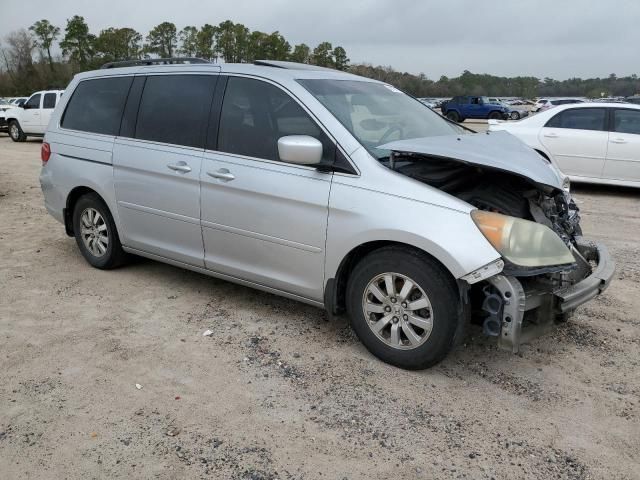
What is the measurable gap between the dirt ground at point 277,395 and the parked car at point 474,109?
36970 millimetres

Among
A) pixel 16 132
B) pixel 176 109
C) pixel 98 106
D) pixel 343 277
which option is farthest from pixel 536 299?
pixel 16 132

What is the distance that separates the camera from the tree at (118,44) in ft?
238

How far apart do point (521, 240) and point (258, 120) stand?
6.51 ft

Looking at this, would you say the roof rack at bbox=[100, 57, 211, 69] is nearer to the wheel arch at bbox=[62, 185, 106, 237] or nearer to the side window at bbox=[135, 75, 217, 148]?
the side window at bbox=[135, 75, 217, 148]

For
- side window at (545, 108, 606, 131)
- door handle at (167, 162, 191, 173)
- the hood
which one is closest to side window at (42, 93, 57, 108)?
side window at (545, 108, 606, 131)

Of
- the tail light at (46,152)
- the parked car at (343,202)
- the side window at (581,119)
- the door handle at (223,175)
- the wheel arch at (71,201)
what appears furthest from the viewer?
the side window at (581,119)

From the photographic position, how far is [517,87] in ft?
343

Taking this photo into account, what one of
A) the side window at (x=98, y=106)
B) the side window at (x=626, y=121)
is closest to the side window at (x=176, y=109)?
the side window at (x=98, y=106)

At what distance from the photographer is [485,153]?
3555 millimetres

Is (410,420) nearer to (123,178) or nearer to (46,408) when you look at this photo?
(46,408)

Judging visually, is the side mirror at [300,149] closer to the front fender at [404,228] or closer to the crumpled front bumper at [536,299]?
the front fender at [404,228]

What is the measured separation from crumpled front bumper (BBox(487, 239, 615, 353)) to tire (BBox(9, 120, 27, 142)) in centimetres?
2107

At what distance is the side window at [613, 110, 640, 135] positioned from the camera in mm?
9125

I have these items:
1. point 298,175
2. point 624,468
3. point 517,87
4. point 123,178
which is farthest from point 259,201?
point 517,87
